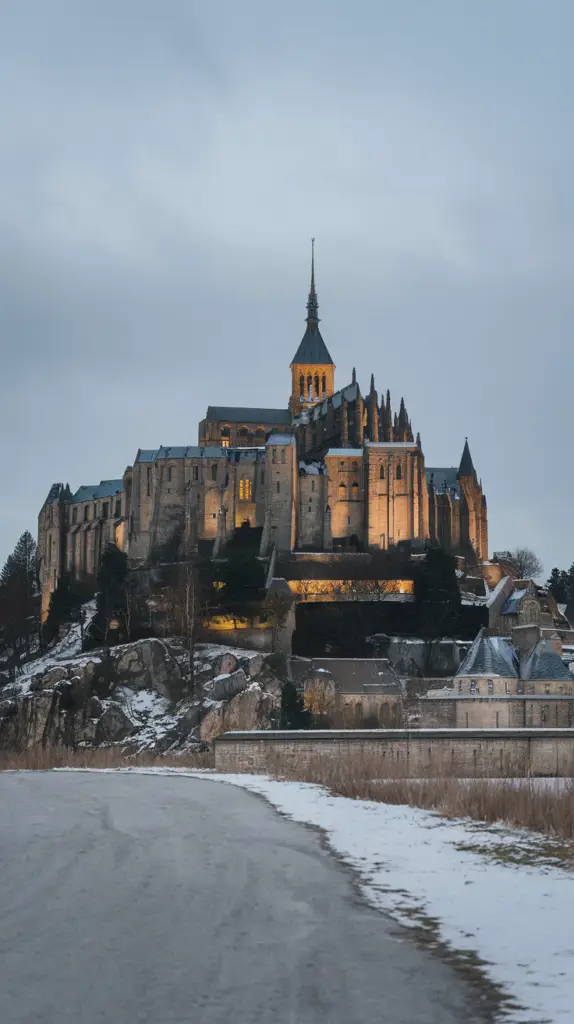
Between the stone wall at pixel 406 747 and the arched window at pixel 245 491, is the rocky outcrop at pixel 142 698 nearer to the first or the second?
the arched window at pixel 245 491

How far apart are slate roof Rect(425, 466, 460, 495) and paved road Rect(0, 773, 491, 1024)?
8712cm

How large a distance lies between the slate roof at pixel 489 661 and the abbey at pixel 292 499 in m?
36.6

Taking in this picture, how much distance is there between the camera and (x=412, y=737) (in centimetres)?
A: 3484

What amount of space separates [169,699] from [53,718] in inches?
256

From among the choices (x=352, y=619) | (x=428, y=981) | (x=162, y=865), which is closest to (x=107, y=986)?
(x=428, y=981)

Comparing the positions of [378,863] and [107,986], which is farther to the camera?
[378,863]

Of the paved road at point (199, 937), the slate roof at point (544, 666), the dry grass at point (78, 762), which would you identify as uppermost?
the slate roof at point (544, 666)

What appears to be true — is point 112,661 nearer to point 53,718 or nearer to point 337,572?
point 53,718

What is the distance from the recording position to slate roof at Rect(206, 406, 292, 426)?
117750 millimetres

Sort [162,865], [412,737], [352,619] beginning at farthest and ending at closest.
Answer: [352,619] → [412,737] → [162,865]

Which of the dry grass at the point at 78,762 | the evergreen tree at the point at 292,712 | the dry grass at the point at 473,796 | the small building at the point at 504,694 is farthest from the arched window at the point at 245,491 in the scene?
the dry grass at the point at 473,796

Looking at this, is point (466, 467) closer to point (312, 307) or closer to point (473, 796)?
point (312, 307)

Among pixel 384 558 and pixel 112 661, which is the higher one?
pixel 384 558

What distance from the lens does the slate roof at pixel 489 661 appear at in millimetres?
54594
